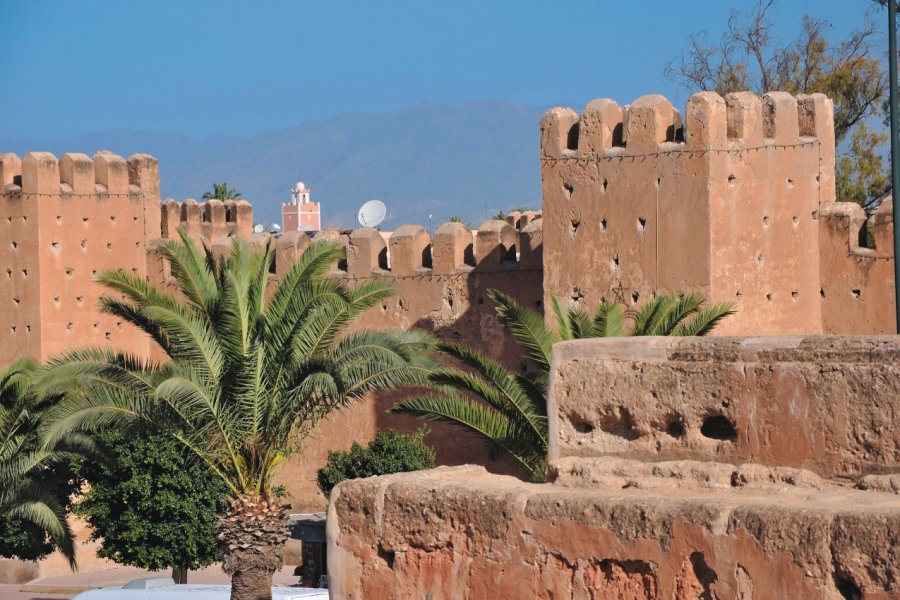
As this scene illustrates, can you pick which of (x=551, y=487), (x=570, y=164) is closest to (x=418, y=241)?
(x=570, y=164)

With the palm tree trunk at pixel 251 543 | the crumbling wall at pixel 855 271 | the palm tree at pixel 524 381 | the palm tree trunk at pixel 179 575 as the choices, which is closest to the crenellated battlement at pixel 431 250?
the crumbling wall at pixel 855 271

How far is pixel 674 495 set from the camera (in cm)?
763

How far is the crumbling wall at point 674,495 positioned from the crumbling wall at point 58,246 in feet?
46.0

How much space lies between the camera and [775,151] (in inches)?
667

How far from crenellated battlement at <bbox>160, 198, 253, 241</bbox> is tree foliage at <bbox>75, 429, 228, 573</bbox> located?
6.27 meters

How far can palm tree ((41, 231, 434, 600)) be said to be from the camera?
46.3 feet

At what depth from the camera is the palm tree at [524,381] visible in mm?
14382

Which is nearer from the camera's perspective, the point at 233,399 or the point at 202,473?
the point at 233,399

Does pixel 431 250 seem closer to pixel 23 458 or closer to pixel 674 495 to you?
pixel 23 458

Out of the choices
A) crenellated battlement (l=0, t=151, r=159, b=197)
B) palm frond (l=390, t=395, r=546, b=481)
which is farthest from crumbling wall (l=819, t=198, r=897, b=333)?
crenellated battlement (l=0, t=151, r=159, b=197)

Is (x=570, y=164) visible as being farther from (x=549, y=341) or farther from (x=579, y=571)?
(x=579, y=571)

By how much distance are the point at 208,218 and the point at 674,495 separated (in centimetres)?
1755

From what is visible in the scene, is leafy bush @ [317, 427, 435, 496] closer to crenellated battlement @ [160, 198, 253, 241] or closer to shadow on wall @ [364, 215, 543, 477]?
shadow on wall @ [364, 215, 543, 477]

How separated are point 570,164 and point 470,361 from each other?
3.30 meters
